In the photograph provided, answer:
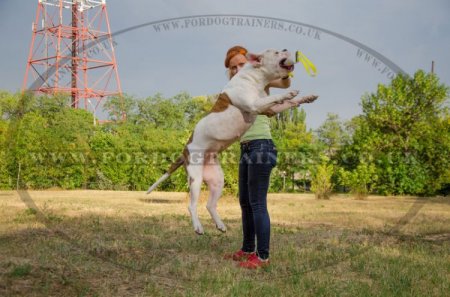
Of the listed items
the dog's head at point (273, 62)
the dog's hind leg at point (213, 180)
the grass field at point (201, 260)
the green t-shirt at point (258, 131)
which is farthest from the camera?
the green t-shirt at point (258, 131)

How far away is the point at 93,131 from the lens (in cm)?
2448

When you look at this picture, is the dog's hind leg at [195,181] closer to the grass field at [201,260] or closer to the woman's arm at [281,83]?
the grass field at [201,260]

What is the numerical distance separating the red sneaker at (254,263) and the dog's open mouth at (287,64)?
1.96m

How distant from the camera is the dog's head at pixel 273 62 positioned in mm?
3846

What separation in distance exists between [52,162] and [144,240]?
15.5 m

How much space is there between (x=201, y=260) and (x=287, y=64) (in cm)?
238

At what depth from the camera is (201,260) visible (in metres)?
4.92

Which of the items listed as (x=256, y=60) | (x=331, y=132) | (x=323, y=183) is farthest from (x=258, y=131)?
(x=331, y=132)

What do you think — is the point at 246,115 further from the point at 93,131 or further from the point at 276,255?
the point at 93,131

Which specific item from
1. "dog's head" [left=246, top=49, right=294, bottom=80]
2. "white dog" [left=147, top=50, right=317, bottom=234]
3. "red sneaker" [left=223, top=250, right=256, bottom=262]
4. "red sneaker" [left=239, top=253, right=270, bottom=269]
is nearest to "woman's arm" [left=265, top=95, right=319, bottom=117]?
"white dog" [left=147, top=50, right=317, bottom=234]

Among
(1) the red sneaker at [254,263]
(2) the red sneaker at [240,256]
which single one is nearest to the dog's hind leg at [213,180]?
(1) the red sneaker at [254,263]

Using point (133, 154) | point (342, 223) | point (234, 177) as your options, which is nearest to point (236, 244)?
point (342, 223)

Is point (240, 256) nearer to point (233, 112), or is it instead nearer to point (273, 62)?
point (233, 112)

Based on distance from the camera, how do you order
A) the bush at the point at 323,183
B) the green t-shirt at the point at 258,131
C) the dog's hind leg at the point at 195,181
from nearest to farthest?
the dog's hind leg at the point at 195,181 → the green t-shirt at the point at 258,131 → the bush at the point at 323,183
